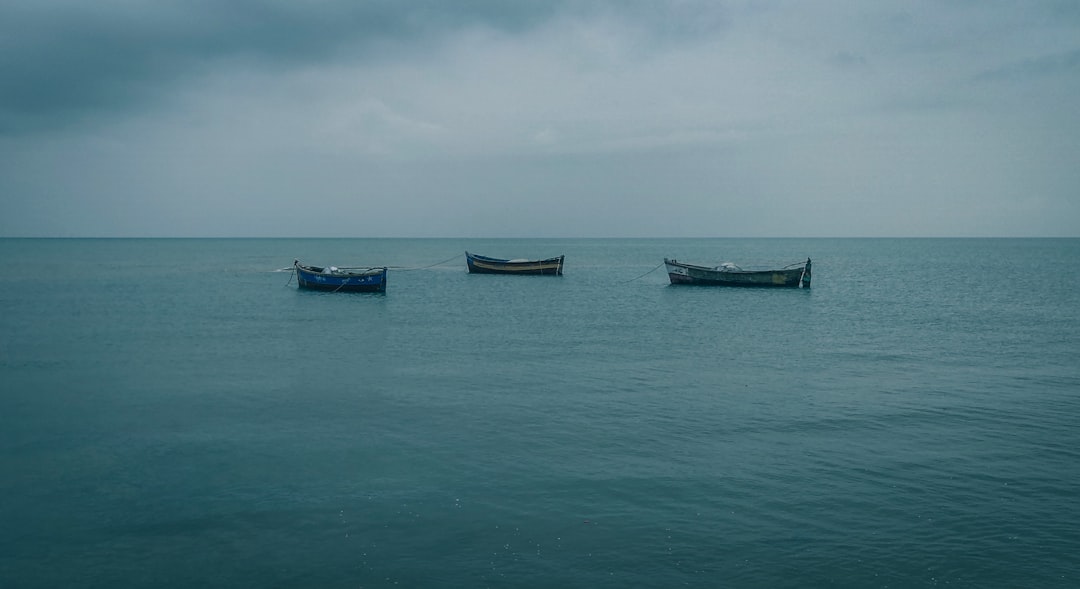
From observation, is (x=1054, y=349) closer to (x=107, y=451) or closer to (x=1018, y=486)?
(x=1018, y=486)

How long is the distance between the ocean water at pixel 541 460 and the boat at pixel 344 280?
23777mm

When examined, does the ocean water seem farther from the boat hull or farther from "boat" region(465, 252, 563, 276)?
"boat" region(465, 252, 563, 276)

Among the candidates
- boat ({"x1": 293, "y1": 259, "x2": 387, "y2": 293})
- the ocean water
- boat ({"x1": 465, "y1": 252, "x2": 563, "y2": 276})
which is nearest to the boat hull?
boat ({"x1": 293, "y1": 259, "x2": 387, "y2": 293})

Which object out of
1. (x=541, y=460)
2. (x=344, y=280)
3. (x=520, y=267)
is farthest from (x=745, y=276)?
(x=541, y=460)

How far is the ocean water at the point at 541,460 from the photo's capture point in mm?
12836

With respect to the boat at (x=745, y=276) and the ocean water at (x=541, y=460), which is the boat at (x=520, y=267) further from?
the ocean water at (x=541, y=460)

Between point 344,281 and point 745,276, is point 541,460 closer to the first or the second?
point 344,281

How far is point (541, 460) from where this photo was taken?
1806 cm

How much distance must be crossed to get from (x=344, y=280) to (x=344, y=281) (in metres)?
0.09

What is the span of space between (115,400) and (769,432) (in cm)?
1978

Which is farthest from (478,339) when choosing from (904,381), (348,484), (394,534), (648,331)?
(394,534)

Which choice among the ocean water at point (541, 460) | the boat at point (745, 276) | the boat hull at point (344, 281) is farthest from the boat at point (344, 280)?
the boat at point (745, 276)

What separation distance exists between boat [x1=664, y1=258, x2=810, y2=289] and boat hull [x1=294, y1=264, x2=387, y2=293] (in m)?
24.2

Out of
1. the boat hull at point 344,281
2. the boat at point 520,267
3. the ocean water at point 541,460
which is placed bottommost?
the ocean water at point 541,460
